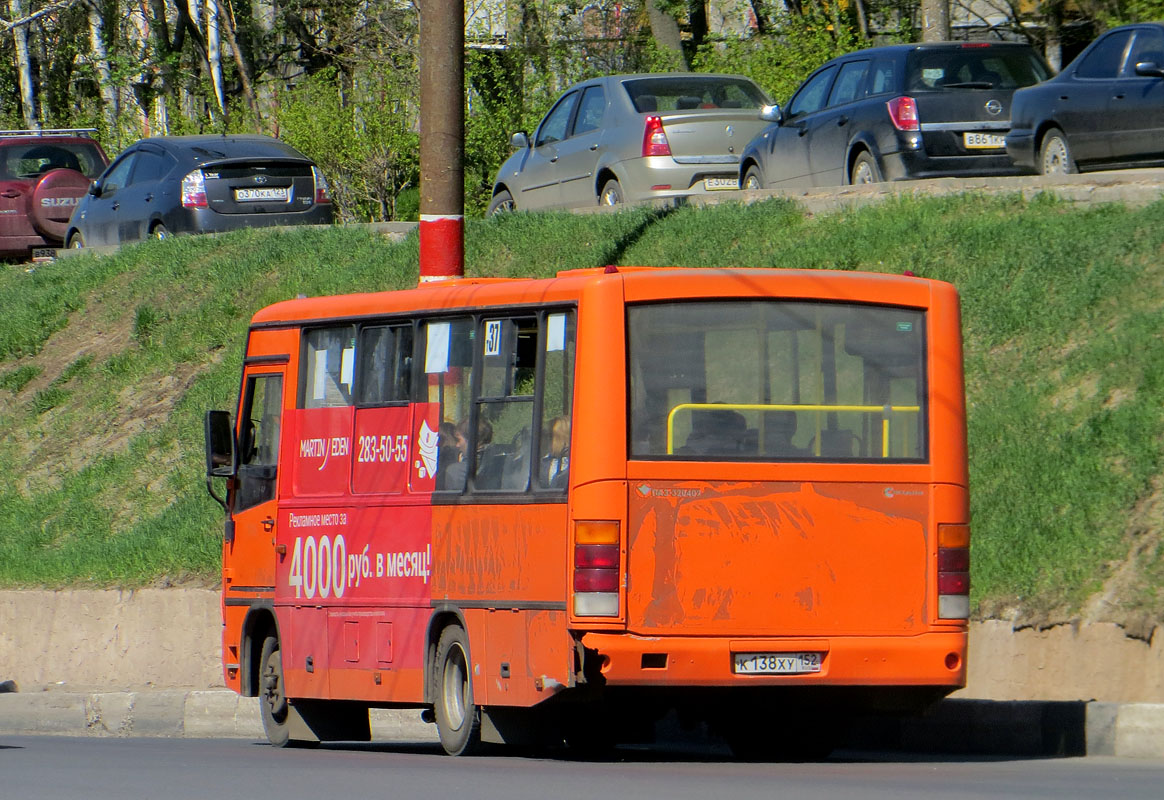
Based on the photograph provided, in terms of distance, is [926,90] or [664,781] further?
[926,90]

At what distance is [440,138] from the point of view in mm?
13953

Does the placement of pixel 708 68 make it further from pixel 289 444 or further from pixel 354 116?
pixel 289 444

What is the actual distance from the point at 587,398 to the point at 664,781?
5.75 feet

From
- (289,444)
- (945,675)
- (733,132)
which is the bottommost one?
(945,675)

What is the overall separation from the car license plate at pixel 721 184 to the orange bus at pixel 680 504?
1054cm

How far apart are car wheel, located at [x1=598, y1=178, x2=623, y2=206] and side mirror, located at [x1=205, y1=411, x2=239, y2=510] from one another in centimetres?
905

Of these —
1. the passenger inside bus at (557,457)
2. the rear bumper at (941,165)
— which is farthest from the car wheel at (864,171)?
the passenger inside bus at (557,457)

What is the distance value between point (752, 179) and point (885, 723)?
1060 cm

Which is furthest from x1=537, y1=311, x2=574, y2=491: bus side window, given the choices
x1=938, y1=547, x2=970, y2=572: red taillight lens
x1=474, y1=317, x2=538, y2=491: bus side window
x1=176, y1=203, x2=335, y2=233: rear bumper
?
x1=176, y1=203, x2=335, y2=233: rear bumper

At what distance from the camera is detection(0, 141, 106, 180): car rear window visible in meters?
29.3

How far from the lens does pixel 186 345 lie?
20672 millimetres

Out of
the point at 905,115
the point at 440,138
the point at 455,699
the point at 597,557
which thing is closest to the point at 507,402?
the point at 597,557

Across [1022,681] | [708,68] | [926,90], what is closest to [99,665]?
[1022,681]

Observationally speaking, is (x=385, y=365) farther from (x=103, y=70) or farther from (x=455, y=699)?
(x=103, y=70)
